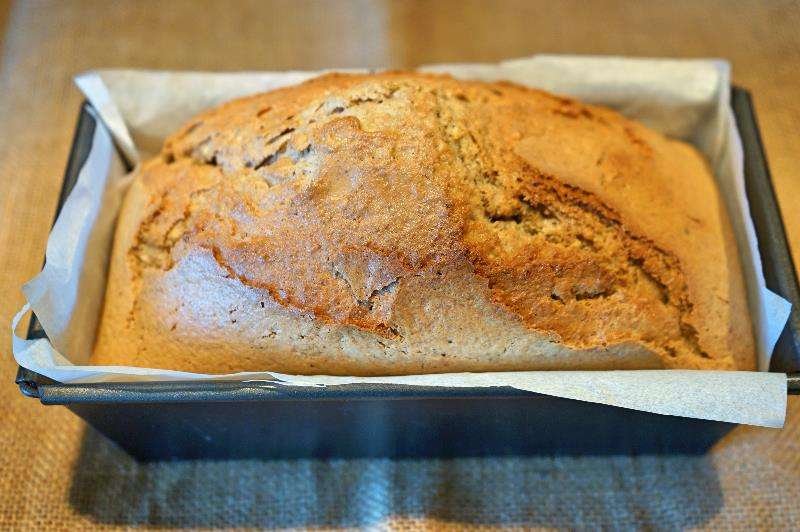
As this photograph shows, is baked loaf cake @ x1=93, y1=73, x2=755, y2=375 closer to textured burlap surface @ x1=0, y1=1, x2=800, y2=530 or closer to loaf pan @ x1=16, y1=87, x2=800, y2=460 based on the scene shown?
loaf pan @ x1=16, y1=87, x2=800, y2=460

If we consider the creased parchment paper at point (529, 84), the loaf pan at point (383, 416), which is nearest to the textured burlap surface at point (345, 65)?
the loaf pan at point (383, 416)

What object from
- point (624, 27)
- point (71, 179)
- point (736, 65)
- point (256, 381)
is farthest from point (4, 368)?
point (736, 65)

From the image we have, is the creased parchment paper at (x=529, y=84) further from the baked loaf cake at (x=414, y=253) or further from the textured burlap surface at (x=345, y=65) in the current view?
the textured burlap surface at (x=345, y=65)

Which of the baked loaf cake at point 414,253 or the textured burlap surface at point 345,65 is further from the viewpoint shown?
the textured burlap surface at point 345,65

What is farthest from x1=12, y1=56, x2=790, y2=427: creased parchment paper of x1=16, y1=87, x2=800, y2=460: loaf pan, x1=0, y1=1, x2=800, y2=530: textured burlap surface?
x1=0, y1=1, x2=800, y2=530: textured burlap surface

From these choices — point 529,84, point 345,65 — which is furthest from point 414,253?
point 345,65

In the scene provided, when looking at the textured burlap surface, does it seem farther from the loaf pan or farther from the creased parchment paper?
the creased parchment paper

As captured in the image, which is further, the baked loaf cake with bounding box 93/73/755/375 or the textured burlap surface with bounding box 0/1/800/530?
the textured burlap surface with bounding box 0/1/800/530

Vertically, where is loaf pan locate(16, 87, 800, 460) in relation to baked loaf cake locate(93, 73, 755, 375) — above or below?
below
